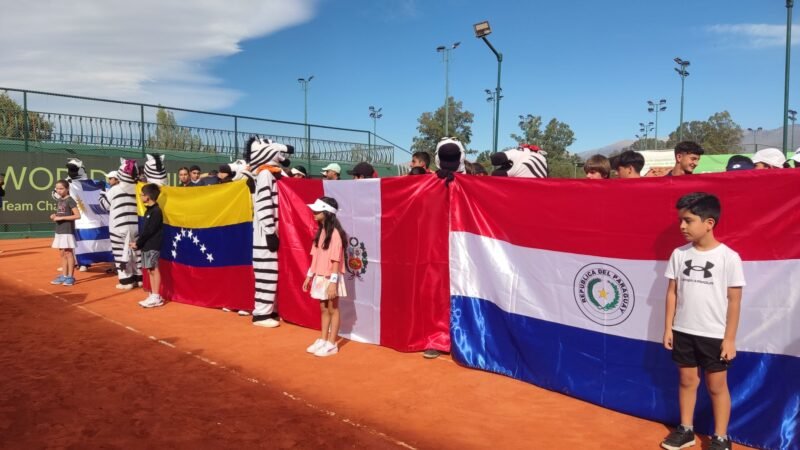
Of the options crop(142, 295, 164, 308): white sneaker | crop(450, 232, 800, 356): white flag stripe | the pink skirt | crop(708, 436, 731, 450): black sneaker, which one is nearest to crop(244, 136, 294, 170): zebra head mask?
the pink skirt

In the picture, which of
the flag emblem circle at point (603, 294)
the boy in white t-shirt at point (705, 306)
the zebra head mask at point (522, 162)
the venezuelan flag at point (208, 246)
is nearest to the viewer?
the boy in white t-shirt at point (705, 306)

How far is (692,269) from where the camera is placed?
136 inches

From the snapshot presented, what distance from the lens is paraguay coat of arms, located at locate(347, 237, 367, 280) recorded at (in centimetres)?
615

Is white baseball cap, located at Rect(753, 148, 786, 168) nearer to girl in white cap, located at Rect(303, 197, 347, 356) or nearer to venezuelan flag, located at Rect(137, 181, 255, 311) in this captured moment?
girl in white cap, located at Rect(303, 197, 347, 356)

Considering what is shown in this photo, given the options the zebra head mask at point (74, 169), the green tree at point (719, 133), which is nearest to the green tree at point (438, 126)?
the green tree at point (719, 133)

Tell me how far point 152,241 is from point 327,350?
13.0 feet

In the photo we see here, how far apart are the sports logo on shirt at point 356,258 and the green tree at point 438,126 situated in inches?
1776

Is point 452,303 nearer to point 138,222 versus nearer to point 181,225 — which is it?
point 181,225

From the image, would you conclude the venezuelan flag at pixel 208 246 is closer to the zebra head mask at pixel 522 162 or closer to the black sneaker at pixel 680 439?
the zebra head mask at pixel 522 162

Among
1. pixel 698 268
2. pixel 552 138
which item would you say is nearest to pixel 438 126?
pixel 552 138

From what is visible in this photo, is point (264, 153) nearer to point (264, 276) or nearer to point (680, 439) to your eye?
point (264, 276)

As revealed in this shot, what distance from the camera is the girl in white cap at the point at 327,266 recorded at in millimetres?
A: 5547

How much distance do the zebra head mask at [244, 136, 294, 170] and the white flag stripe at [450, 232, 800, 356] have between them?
3115 millimetres

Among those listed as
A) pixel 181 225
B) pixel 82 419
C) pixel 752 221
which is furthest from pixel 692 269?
pixel 181 225
